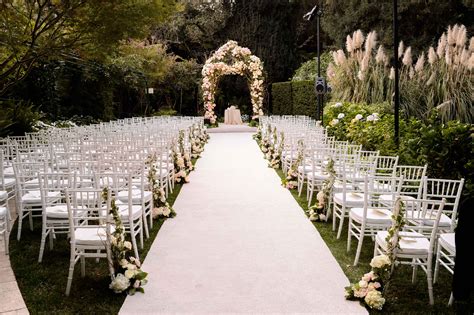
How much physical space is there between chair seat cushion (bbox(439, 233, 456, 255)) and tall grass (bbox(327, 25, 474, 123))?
587 cm

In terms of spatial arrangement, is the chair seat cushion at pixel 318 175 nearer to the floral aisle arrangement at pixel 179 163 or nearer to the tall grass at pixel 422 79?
the floral aisle arrangement at pixel 179 163

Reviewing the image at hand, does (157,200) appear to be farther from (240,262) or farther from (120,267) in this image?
(120,267)

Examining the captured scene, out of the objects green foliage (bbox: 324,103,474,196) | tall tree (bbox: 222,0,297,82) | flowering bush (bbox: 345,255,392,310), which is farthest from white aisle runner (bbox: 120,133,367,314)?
tall tree (bbox: 222,0,297,82)

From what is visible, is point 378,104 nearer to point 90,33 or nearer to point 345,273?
point 90,33

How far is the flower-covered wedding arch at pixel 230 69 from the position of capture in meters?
24.9

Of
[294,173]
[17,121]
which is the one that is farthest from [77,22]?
[294,173]

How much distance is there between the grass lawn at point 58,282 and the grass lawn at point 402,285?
80.4 inches

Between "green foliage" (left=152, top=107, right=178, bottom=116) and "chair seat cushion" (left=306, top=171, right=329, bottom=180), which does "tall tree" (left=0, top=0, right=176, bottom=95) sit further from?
"green foliage" (left=152, top=107, right=178, bottom=116)

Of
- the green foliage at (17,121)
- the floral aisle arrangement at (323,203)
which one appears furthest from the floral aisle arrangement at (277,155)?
the green foliage at (17,121)

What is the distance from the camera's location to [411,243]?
4.14 metres

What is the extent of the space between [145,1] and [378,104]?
20.0 feet

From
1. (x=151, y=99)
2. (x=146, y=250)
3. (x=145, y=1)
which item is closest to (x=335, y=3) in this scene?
(x=151, y=99)

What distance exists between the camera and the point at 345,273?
15.3 feet

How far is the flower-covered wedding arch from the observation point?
2492 cm
